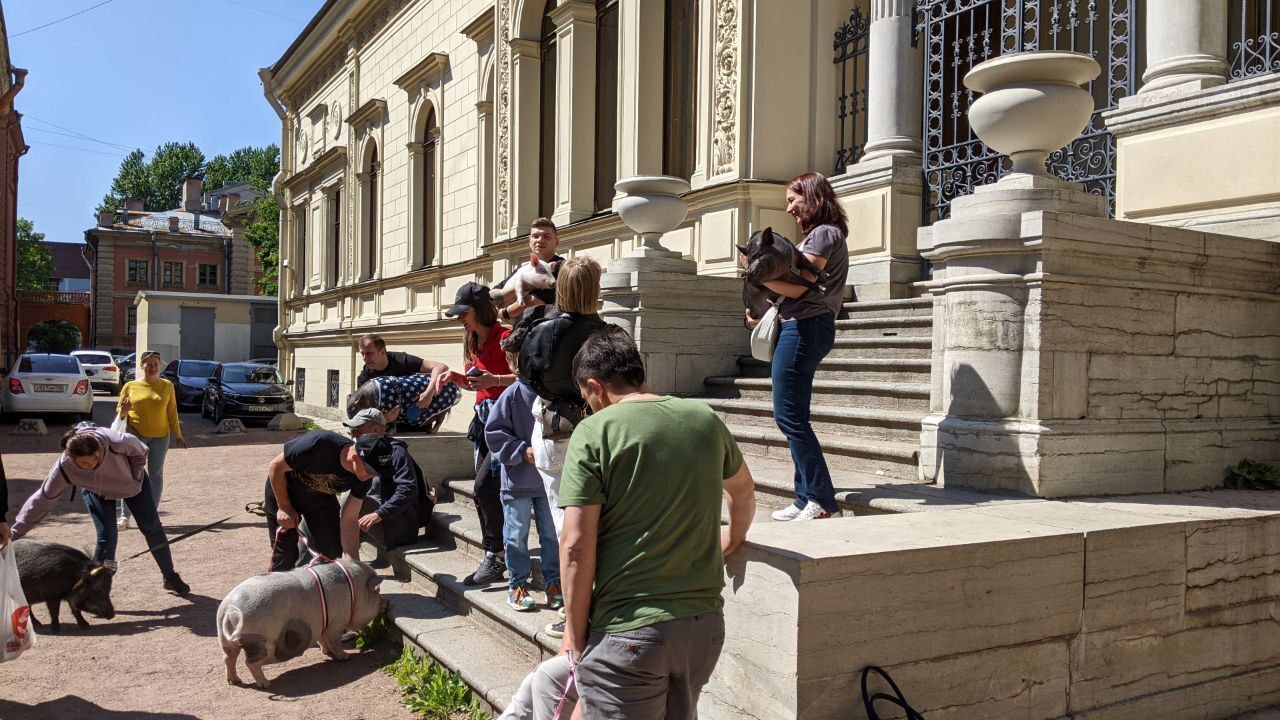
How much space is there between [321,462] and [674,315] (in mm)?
3170

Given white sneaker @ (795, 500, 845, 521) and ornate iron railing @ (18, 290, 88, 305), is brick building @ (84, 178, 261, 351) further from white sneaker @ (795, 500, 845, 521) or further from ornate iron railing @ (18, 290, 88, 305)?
white sneaker @ (795, 500, 845, 521)

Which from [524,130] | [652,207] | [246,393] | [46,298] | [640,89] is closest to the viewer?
[652,207]

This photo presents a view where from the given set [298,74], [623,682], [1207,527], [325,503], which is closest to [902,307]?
[1207,527]

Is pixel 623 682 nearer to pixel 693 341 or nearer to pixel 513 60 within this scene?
pixel 693 341

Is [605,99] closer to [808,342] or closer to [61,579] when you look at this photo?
[808,342]

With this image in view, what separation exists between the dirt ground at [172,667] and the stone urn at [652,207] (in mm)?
3997

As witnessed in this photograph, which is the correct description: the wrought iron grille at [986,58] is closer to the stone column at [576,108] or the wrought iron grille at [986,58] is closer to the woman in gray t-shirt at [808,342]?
the woman in gray t-shirt at [808,342]

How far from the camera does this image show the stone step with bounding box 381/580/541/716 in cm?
451

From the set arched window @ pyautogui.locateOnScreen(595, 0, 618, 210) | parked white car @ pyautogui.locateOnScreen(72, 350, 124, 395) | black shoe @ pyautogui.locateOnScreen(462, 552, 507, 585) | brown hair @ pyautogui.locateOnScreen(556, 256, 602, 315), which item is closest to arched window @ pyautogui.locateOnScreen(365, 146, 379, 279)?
arched window @ pyautogui.locateOnScreen(595, 0, 618, 210)

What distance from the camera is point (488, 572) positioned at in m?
5.62

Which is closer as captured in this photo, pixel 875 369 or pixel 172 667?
pixel 172 667

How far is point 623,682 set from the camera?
259cm

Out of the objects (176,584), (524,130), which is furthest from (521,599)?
(524,130)

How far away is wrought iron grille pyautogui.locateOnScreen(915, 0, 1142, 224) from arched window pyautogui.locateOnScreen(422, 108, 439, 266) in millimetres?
11489
